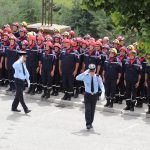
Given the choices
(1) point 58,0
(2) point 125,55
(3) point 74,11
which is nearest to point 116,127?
(2) point 125,55

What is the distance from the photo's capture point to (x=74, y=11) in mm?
27125

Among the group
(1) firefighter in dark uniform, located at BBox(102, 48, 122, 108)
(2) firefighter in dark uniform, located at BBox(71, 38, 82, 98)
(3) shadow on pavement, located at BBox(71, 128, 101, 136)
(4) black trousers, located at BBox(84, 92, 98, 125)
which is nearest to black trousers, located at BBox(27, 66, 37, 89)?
(2) firefighter in dark uniform, located at BBox(71, 38, 82, 98)

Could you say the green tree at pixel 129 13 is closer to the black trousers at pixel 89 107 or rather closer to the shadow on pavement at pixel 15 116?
the black trousers at pixel 89 107

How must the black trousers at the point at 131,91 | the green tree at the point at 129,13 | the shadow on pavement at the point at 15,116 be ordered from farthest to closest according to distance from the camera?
the black trousers at the point at 131,91
the shadow on pavement at the point at 15,116
the green tree at the point at 129,13

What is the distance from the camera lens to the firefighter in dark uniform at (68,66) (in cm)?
1669

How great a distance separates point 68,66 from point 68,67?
30mm

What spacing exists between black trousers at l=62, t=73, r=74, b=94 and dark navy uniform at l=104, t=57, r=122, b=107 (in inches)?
45.7

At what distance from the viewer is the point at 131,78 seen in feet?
52.1

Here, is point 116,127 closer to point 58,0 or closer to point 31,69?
point 31,69

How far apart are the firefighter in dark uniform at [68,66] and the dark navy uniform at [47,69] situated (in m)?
0.28

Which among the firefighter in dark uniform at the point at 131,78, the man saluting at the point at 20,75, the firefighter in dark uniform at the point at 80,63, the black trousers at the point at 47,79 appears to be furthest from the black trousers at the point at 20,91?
the firefighter in dark uniform at the point at 131,78

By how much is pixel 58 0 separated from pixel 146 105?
1584cm

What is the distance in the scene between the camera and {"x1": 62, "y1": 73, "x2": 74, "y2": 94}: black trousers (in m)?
16.9

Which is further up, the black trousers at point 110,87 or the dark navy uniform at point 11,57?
the dark navy uniform at point 11,57
